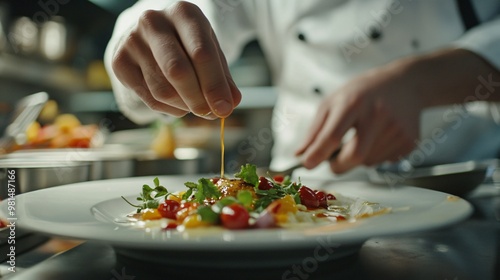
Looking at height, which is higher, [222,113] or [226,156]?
[222,113]

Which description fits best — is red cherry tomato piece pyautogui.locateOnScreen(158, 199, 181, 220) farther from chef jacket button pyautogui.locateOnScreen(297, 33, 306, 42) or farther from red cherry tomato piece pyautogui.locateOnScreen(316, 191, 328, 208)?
chef jacket button pyautogui.locateOnScreen(297, 33, 306, 42)

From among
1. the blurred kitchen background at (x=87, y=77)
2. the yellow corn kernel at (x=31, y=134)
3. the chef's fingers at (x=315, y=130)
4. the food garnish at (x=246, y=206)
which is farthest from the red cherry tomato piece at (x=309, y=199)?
the blurred kitchen background at (x=87, y=77)

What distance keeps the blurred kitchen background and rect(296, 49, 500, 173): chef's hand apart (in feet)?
3.90

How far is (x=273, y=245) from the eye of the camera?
0.50m

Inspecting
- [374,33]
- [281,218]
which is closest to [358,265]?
[281,218]

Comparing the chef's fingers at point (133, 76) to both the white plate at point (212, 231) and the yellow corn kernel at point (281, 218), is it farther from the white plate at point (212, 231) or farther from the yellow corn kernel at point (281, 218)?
the yellow corn kernel at point (281, 218)

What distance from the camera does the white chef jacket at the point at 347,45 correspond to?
1680mm

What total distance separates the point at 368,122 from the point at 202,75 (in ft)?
2.02

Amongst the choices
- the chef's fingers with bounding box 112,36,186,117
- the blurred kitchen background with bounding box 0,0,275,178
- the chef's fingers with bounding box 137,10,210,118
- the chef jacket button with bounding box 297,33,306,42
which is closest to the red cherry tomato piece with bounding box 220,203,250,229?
the chef's fingers with bounding box 137,10,210,118

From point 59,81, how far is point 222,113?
9.12ft

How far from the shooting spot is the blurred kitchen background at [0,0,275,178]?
106 inches

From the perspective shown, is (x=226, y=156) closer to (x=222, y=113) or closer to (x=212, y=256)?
(x=222, y=113)

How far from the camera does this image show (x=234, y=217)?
2.15 ft

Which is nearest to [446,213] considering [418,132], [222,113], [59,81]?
[222,113]
